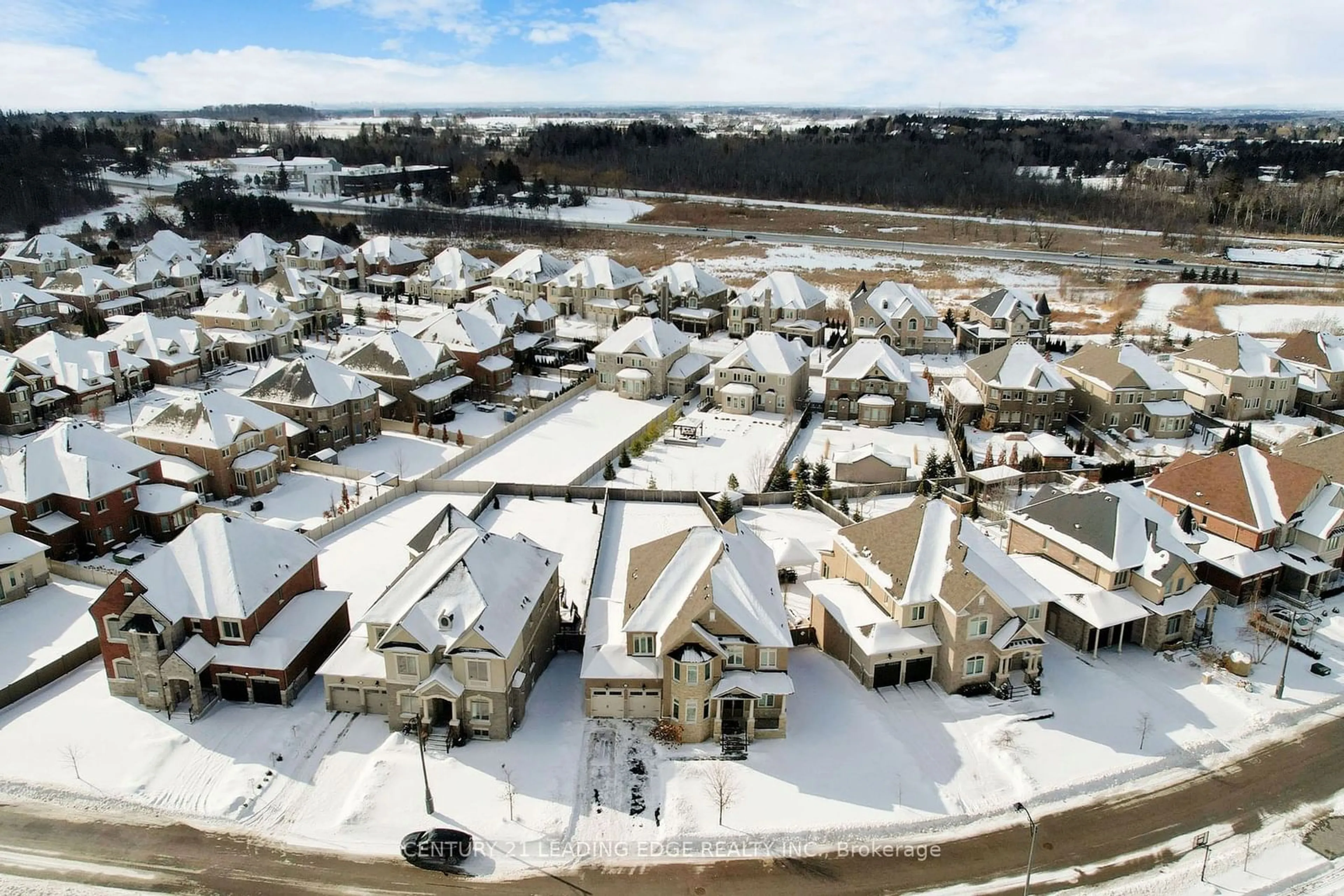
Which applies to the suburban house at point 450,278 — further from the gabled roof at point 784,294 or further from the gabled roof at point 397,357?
the gabled roof at point 784,294

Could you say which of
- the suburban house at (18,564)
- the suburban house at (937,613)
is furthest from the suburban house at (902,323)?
the suburban house at (18,564)

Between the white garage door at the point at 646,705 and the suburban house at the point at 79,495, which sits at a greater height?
the suburban house at the point at 79,495

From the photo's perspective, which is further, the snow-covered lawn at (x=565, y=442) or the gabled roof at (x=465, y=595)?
the snow-covered lawn at (x=565, y=442)

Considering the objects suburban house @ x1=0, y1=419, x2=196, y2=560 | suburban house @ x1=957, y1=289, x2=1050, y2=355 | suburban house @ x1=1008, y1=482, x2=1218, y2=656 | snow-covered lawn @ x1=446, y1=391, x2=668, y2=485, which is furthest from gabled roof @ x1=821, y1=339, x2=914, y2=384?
suburban house @ x1=0, y1=419, x2=196, y2=560

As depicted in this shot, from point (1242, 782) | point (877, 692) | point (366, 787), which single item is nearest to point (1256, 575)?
point (1242, 782)

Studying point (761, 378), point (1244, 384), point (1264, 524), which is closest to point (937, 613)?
point (1264, 524)

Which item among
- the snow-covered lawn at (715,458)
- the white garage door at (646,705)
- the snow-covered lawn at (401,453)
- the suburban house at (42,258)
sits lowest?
the white garage door at (646,705)
